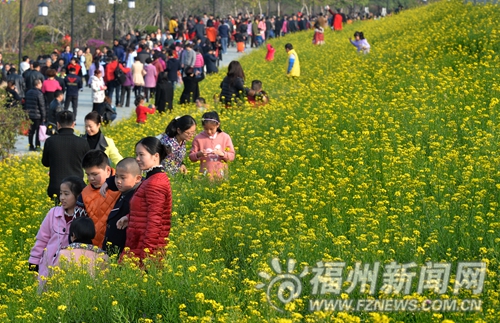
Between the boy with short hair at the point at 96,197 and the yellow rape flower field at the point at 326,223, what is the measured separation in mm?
557

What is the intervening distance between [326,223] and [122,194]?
2261 millimetres

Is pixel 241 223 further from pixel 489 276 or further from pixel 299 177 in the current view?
pixel 489 276

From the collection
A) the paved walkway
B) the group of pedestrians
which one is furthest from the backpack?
the group of pedestrians

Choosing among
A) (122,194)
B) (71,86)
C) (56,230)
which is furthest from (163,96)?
(122,194)

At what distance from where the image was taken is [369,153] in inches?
495

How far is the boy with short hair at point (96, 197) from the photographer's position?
8336mm

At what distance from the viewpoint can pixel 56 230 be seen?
8414 millimetres

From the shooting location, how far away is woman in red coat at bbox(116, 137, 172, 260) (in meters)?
7.91

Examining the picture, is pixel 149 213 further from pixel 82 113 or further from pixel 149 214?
pixel 82 113

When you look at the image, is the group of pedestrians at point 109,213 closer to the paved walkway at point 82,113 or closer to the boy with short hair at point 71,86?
the paved walkway at point 82,113

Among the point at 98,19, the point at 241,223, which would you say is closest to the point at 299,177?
the point at 241,223

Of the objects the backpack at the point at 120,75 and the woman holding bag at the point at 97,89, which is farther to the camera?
the backpack at the point at 120,75

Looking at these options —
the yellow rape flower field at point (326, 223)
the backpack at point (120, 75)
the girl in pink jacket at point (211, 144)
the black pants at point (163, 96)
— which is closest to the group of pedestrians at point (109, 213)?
the yellow rape flower field at point (326, 223)

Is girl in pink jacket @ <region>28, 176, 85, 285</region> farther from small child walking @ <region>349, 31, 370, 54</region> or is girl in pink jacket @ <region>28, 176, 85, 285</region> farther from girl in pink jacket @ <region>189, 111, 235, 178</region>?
small child walking @ <region>349, 31, 370, 54</region>
